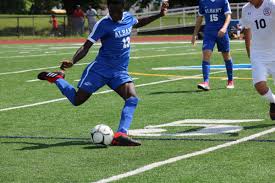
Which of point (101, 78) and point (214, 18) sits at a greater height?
point (214, 18)

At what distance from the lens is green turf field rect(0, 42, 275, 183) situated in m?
7.32

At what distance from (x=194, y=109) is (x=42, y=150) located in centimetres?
411

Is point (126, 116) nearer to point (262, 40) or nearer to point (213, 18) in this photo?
point (262, 40)

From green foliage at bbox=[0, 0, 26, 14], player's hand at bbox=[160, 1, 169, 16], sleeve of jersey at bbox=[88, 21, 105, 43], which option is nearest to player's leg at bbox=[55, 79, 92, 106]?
sleeve of jersey at bbox=[88, 21, 105, 43]

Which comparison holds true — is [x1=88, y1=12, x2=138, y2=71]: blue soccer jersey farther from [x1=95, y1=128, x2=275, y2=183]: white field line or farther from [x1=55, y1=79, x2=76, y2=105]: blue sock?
[x1=95, y1=128, x2=275, y2=183]: white field line

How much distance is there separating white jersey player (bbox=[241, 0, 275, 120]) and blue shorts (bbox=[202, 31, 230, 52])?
514 cm

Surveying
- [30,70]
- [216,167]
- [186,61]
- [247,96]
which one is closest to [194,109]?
[247,96]

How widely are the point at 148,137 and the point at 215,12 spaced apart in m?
6.64

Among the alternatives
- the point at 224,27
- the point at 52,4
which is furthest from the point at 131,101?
the point at 52,4

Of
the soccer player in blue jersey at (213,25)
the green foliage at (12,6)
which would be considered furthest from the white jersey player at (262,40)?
the green foliage at (12,6)

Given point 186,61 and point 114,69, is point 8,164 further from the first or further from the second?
point 186,61

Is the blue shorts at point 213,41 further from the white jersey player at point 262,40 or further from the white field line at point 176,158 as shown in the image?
the white field line at point 176,158

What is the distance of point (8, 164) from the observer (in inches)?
314

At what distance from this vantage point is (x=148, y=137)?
9633 mm
